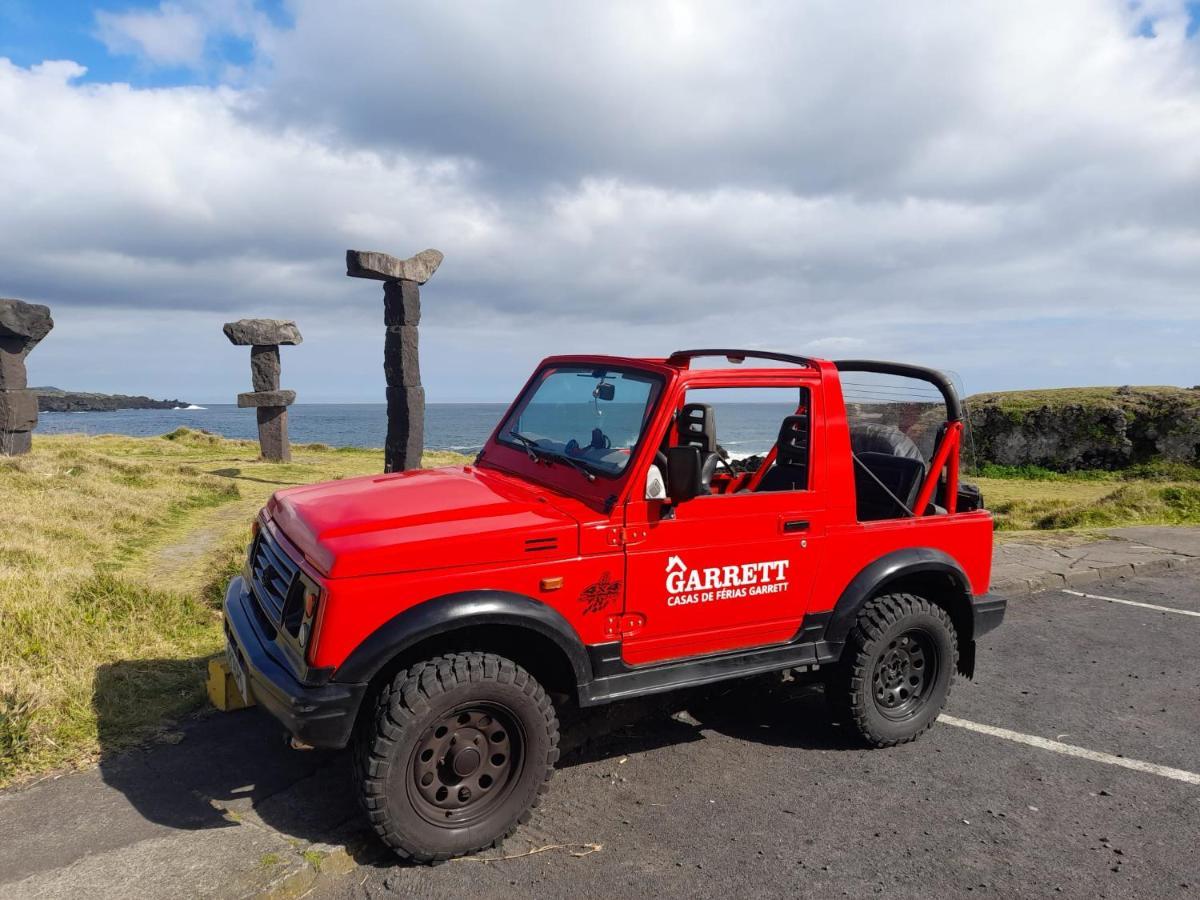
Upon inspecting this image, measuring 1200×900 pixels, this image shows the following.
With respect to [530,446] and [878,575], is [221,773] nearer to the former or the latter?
[530,446]

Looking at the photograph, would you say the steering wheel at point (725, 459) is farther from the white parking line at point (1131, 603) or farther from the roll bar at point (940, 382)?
the white parking line at point (1131, 603)

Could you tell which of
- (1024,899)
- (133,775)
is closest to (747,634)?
(1024,899)

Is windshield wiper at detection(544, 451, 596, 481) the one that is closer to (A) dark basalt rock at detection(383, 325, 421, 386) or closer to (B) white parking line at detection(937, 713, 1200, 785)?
(B) white parking line at detection(937, 713, 1200, 785)

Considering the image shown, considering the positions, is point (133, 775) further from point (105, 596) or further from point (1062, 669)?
point (1062, 669)

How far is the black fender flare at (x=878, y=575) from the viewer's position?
14.2 feet

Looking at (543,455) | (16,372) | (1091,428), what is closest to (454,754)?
(543,455)

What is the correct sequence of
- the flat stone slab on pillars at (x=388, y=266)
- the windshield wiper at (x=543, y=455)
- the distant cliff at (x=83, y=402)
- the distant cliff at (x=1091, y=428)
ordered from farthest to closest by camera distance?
the distant cliff at (x=83, y=402) < the distant cliff at (x=1091, y=428) < the flat stone slab on pillars at (x=388, y=266) < the windshield wiper at (x=543, y=455)

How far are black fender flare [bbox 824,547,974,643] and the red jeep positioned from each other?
0.01 meters

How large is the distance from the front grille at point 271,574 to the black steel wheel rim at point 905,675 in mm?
3032

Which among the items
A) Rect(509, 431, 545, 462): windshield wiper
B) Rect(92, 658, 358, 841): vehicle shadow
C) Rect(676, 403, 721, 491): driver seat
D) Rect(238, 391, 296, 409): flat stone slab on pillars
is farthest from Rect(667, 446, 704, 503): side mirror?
Rect(238, 391, 296, 409): flat stone slab on pillars

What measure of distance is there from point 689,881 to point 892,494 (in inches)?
94.9

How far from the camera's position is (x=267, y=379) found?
21281mm

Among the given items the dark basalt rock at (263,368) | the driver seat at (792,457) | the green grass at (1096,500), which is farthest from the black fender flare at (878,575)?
the dark basalt rock at (263,368)

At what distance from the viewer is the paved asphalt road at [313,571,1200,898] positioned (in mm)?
3336
